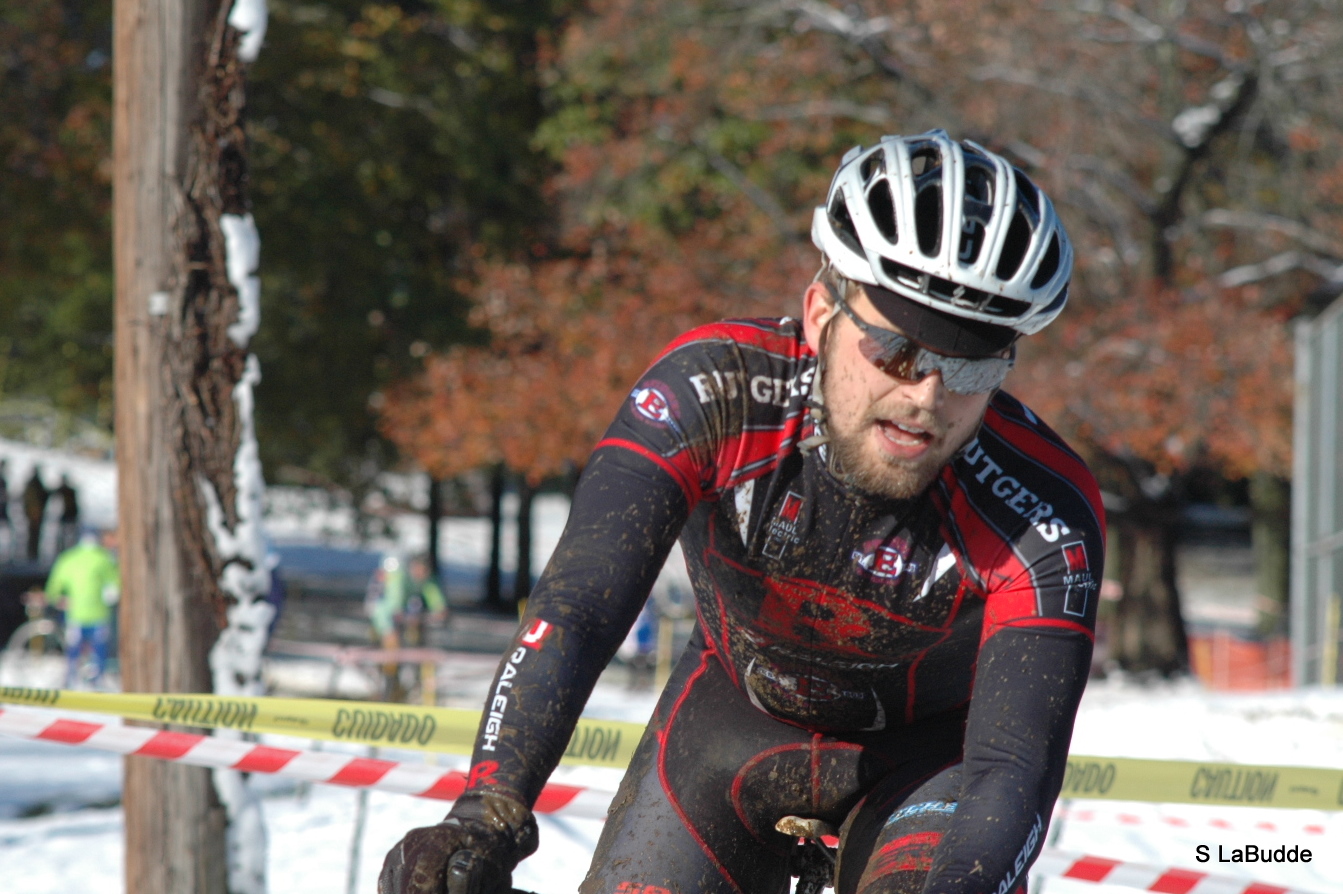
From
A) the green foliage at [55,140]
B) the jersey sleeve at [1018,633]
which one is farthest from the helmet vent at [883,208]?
the green foliage at [55,140]

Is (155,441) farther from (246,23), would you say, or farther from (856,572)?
(856,572)

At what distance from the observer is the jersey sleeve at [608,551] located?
83.7 inches

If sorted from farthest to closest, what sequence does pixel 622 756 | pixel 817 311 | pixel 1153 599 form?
1. pixel 1153 599
2. pixel 622 756
3. pixel 817 311

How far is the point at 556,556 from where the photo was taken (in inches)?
90.6

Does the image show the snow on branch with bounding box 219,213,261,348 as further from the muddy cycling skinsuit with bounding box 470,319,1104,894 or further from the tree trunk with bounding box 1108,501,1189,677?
the tree trunk with bounding box 1108,501,1189,677

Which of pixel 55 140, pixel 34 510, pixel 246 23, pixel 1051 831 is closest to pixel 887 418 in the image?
pixel 246 23

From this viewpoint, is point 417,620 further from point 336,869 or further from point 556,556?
point 556,556

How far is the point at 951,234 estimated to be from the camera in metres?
2.30

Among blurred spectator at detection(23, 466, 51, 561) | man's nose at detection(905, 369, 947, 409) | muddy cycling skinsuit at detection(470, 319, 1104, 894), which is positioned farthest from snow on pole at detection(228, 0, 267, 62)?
blurred spectator at detection(23, 466, 51, 561)

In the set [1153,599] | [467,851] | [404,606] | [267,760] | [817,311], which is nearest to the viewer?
[467,851]

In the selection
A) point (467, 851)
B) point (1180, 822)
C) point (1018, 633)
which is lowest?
point (1180, 822)

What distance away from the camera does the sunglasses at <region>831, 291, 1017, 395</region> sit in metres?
2.30

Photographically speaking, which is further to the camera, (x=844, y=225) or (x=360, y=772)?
(x=360, y=772)

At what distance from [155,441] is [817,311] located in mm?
3221
